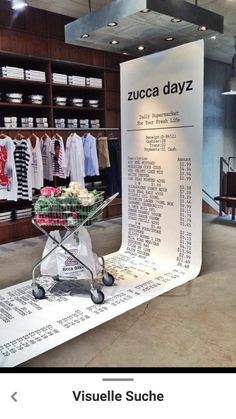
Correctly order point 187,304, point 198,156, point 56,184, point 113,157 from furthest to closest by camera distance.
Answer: point 113,157
point 56,184
point 198,156
point 187,304

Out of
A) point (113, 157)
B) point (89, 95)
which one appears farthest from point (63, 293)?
point (89, 95)

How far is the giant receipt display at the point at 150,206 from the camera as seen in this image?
9.36 ft

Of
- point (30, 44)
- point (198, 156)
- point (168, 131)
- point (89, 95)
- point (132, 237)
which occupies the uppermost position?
point (30, 44)

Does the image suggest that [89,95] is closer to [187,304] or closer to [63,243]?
[63,243]

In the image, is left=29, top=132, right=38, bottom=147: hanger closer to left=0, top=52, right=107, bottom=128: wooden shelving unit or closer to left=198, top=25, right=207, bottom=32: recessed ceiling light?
left=0, top=52, right=107, bottom=128: wooden shelving unit

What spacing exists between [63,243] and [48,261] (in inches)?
10.6

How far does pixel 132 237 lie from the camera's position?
4309 millimetres

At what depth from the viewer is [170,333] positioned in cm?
249

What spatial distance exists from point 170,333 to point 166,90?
240 cm

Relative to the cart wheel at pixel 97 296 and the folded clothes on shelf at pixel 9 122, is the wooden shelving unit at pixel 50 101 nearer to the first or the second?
the folded clothes on shelf at pixel 9 122

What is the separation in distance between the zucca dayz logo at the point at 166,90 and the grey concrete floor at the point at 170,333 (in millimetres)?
1893

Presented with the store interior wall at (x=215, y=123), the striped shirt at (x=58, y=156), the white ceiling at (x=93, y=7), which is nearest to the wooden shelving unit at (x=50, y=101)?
the striped shirt at (x=58, y=156)

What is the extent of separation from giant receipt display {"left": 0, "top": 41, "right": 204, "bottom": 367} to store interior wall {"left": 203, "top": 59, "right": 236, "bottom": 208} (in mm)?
4489
